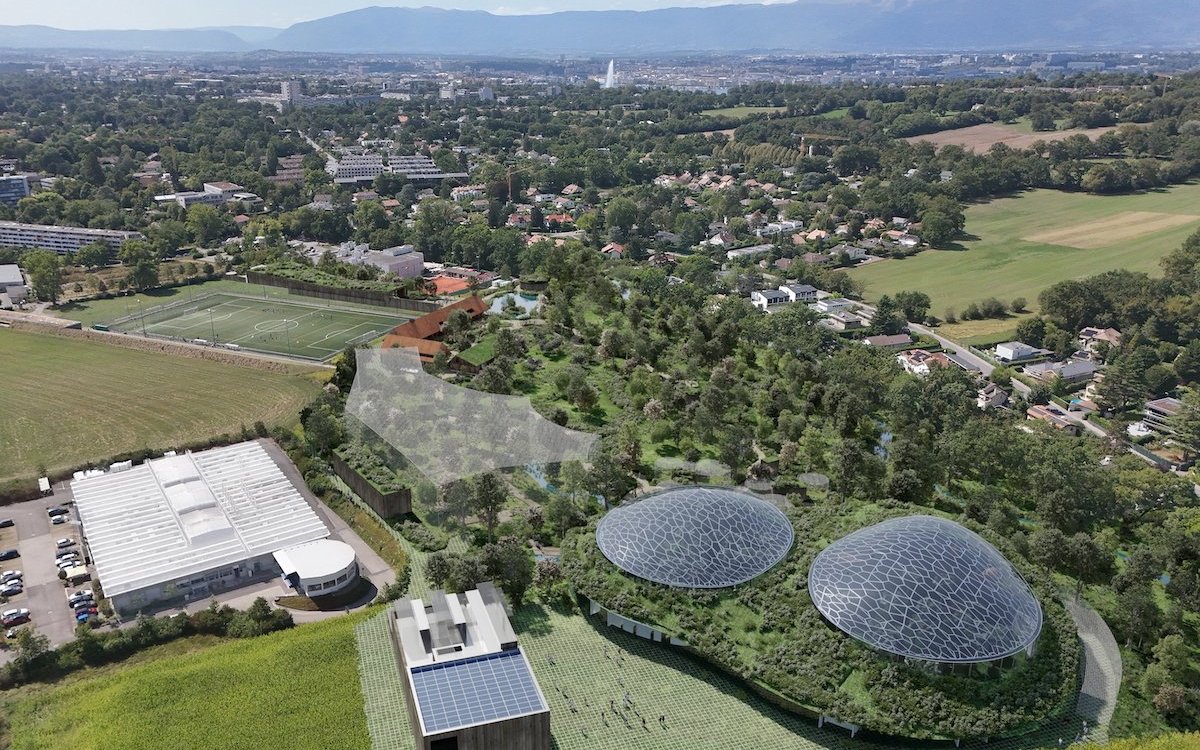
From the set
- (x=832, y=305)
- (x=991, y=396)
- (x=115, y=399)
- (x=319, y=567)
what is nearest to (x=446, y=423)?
(x=319, y=567)

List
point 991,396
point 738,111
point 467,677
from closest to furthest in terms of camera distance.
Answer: point 467,677 → point 991,396 → point 738,111

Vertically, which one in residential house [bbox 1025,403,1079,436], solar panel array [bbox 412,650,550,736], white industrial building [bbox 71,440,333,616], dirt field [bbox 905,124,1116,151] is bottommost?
residential house [bbox 1025,403,1079,436]

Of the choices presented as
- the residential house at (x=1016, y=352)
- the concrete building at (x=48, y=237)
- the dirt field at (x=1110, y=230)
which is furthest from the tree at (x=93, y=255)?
the dirt field at (x=1110, y=230)

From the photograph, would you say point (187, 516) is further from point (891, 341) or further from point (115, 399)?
point (891, 341)

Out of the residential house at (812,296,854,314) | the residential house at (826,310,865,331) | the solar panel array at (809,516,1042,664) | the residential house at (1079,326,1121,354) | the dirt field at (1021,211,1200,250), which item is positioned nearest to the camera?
the solar panel array at (809,516,1042,664)

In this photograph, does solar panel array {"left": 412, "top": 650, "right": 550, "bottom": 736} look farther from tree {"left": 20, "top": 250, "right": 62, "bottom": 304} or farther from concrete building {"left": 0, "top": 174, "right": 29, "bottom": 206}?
concrete building {"left": 0, "top": 174, "right": 29, "bottom": 206}

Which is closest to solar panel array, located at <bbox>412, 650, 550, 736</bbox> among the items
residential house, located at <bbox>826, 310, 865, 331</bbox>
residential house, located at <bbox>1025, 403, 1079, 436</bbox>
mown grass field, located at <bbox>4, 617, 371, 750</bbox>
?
mown grass field, located at <bbox>4, 617, 371, 750</bbox>

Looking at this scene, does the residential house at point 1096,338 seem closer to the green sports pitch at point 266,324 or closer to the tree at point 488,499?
the tree at point 488,499
